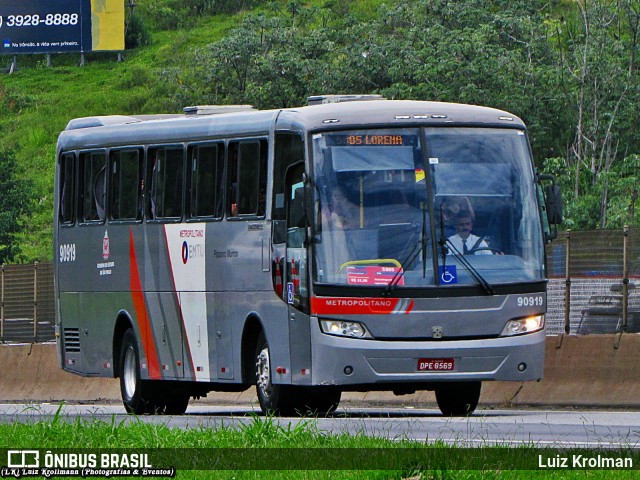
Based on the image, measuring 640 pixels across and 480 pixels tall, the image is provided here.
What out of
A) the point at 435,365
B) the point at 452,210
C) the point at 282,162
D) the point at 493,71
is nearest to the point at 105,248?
the point at 282,162

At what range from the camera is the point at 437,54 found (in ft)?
153

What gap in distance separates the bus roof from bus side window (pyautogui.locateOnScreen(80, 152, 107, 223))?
1134mm

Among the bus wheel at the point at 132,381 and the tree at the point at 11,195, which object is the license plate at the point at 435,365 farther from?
the tree at the point at 11,195

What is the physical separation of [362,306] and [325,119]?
217cm

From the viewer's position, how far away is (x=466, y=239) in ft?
57.3

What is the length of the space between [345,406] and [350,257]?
6.18m

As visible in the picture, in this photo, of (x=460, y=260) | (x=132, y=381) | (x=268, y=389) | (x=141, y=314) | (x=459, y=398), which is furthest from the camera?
(x=132, y=381)

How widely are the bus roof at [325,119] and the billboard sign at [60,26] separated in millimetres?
71049

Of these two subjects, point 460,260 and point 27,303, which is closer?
point 460,260

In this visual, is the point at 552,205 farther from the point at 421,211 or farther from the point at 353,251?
the point at 353,251

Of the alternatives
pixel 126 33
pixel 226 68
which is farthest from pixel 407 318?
pixel 126 33

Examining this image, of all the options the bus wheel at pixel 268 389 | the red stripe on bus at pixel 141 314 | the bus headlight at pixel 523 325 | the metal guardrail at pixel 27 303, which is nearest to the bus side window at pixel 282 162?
the bus wheel at pixel 268 389

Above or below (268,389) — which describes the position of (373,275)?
above

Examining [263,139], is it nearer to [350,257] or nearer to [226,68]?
[350,257]
